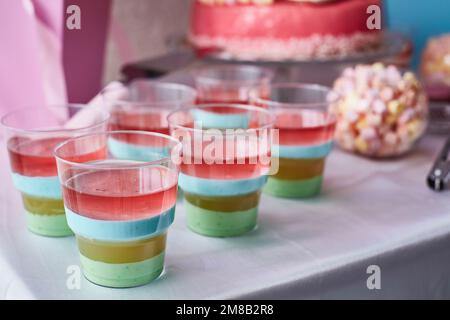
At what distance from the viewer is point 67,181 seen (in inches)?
24.5

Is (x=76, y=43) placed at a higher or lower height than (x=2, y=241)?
higher

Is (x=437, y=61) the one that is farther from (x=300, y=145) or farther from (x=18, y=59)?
(x=18, y=59)

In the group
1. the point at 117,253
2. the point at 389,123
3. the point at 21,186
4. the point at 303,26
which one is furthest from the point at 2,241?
the point at 303,26

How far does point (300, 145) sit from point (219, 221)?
0.57 feet

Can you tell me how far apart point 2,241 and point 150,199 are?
203mm

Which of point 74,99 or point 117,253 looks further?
point 74,99

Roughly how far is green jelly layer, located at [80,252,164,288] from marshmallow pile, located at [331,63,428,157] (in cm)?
45

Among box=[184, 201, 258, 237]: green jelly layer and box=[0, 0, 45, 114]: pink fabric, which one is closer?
box=[184, 201, 258, 237]: green jelly layer

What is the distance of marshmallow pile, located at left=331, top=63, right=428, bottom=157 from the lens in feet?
3.19

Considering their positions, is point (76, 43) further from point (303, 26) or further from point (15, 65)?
point (303, 26)

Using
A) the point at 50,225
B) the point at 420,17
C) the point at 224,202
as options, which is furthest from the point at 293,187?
the point at 420,17

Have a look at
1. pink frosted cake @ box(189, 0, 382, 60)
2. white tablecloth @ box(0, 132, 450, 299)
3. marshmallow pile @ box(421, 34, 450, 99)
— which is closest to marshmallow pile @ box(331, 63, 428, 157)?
white tablecloth @ box(0, 132, 450, 299)

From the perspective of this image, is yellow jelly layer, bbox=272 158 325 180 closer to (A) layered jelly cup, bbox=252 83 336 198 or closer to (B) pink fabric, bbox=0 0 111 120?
(A) layered jelly cup, bbox=252 83 336 198
